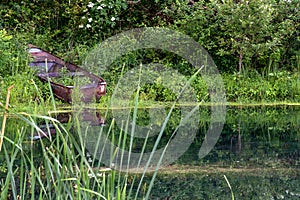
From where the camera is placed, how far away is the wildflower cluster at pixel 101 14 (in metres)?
8.73

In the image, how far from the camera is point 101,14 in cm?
874

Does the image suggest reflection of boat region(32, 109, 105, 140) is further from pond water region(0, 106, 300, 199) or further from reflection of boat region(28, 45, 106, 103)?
reflection of boat region(28, 45, 106, 103)

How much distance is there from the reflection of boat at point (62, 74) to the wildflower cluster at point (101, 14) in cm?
92

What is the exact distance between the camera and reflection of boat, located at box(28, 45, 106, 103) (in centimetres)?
738

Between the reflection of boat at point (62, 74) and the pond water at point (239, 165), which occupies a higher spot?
the reflection of boat at point (62, 74)

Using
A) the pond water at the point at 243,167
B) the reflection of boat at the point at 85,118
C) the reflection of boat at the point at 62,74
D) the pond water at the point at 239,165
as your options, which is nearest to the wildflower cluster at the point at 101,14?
the reflection of boat at the point at 62,74

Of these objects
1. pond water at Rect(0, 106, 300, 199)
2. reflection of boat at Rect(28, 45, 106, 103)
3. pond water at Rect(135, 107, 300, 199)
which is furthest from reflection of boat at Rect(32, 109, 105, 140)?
pond water at Rect(135, 107, 300, 199)

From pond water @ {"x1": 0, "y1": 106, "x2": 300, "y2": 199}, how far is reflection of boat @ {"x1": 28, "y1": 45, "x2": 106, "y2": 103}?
0.83 meters

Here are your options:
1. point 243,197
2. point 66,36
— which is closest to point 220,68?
point 66,36

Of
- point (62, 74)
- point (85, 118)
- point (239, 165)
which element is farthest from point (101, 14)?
point (239, 165)

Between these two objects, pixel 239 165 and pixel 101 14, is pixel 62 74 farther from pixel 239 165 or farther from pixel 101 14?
pixel 239 165

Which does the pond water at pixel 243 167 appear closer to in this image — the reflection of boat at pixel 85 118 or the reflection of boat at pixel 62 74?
the reflection of boat at pixel 85 118

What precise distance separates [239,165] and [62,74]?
380 cm

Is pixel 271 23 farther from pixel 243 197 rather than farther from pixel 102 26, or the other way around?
pixel 243 197
